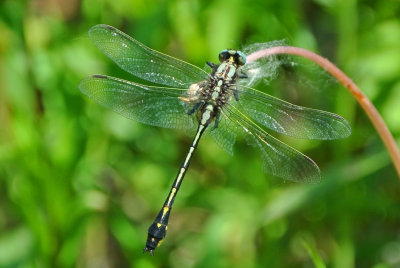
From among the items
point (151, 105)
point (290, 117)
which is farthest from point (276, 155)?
point (151, 105)

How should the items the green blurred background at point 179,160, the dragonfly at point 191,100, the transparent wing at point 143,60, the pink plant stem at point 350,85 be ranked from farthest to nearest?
the green blurred background at point 179,160, the transparent wing at point 143,60, the dragonfly at point 191,100, the pink plant stem at point 350,85

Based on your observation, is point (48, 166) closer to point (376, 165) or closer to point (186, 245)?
point (186, 245)

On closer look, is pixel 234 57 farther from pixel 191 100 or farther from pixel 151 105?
pixel 151 105

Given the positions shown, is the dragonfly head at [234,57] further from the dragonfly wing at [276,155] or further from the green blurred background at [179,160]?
the green blurred background at [179,160]

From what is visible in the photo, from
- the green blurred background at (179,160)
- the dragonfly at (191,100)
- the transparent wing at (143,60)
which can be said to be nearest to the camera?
the dragonfly at (191,100)

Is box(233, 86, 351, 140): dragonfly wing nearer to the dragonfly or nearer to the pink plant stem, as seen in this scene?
the dragonfly

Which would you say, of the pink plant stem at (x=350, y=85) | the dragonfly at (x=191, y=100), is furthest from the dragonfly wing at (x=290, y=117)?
the pink plant stem at (x=350, y=85)

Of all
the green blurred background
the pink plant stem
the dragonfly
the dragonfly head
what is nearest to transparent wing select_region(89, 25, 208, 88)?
the dragonfly

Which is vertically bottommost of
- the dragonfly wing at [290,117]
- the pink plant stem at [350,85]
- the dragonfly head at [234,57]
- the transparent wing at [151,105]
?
the transparent wing at [151,105]
